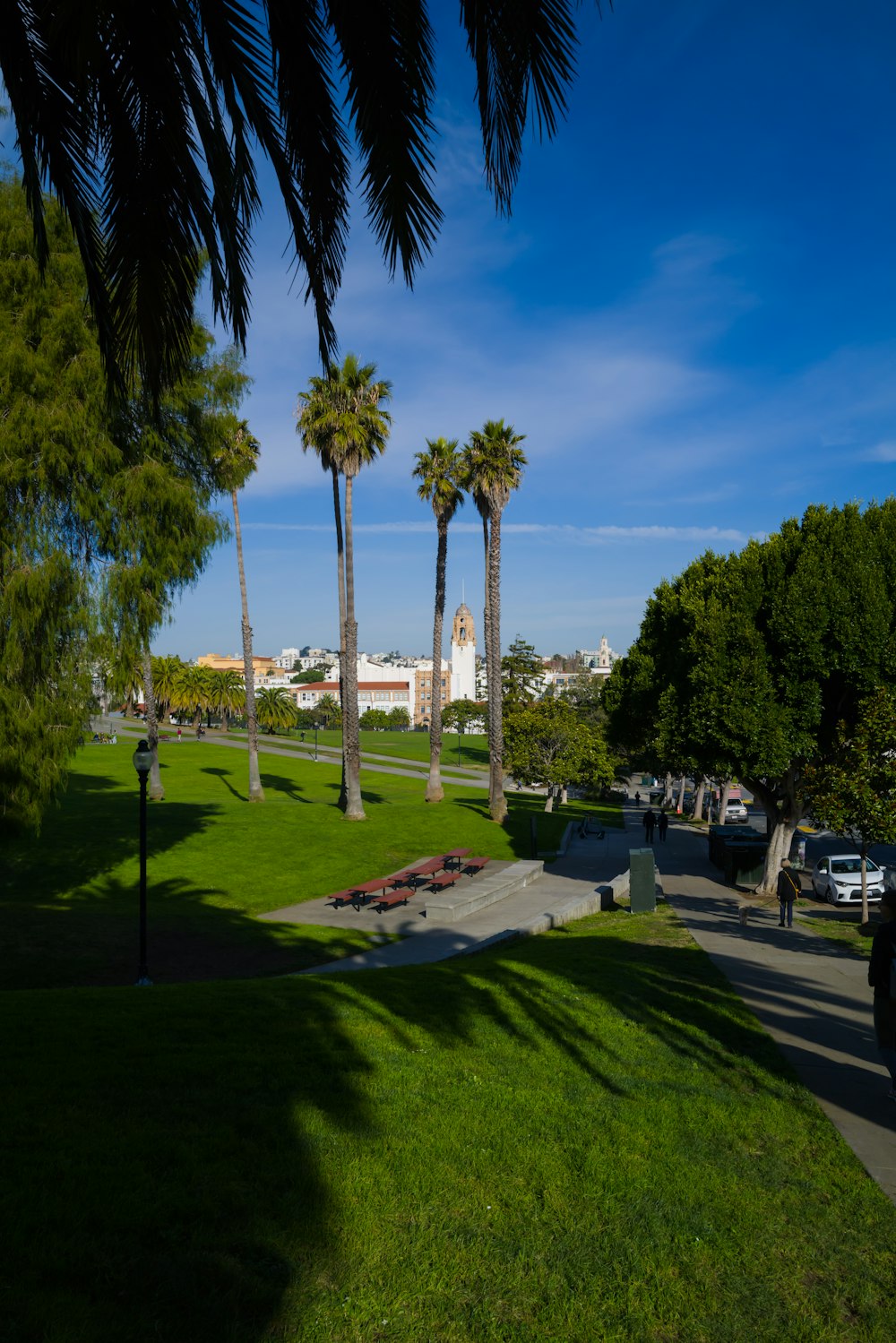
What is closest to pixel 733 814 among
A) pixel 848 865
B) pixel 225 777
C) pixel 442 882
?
pixel 848 865

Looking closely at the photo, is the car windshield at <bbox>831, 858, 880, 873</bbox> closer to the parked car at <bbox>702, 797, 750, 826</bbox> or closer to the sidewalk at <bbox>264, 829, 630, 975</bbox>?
the sidewalk at <bbox>264, 829, 630, 975</bbox>

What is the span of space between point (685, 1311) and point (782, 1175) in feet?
6.19

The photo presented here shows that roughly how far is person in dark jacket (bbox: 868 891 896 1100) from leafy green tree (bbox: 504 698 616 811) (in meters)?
40.9

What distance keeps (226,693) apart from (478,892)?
71131mm

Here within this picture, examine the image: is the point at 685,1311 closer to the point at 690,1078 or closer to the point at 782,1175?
the point at 782,1175

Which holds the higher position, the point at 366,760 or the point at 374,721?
the point at 374,721

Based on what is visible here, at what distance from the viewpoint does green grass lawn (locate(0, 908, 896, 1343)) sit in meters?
3.99

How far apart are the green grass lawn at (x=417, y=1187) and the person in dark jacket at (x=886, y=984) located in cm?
77

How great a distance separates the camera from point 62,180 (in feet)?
11.9

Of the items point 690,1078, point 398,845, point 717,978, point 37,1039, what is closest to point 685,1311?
point 690,1078

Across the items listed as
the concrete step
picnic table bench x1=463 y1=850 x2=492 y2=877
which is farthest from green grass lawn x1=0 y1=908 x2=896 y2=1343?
picnic table bench x1=463 y1=850 x2=492 y2=877

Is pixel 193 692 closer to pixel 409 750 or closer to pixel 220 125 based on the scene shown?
pixel 409 750

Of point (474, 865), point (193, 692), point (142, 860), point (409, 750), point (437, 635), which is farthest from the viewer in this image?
point (409, 750)

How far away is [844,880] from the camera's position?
865 inches
